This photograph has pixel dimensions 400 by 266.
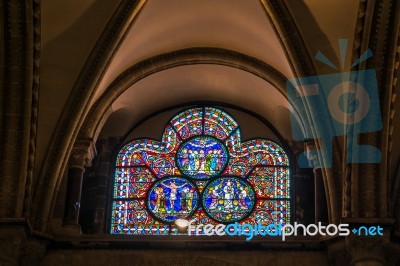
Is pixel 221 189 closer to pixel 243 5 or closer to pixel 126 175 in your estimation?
pixel 126 175

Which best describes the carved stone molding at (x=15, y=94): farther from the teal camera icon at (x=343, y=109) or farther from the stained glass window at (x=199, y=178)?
the teal camera icon at (x=343, y=109)

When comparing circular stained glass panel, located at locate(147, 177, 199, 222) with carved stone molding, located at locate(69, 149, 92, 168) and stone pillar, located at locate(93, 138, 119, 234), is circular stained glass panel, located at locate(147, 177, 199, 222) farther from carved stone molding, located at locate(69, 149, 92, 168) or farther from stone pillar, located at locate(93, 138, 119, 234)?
carved stone molding, located at locate(69, 149, 92, 168)

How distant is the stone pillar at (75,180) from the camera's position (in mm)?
20016

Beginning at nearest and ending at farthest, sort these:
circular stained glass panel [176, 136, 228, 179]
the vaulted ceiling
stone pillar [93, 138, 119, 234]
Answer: the vaulted ceiling
stone pillar [93, 138, 119, 234]
circular stained glass panel [176, 136, 228, 179]

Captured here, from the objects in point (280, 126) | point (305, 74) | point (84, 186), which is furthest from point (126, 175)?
point (305, 74)

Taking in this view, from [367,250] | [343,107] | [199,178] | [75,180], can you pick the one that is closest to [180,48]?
[199,178]

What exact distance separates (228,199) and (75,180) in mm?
2953

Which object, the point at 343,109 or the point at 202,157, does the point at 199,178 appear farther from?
the point at 343,109

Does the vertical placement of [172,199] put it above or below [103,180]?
below

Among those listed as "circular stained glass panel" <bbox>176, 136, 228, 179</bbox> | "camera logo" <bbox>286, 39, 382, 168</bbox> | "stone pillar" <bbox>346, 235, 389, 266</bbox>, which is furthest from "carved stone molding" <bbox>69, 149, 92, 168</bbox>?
"stone pillar" <bbox>346, 235, 389, 266</bbox>

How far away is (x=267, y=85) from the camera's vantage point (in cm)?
2178

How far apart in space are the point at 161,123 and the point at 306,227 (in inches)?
154

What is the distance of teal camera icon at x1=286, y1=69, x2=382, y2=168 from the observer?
18.3 m

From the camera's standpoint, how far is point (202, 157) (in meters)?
22.2
